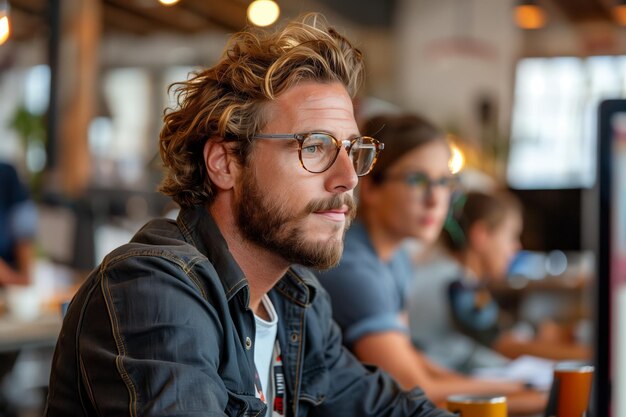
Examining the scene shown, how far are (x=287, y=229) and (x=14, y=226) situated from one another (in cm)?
353

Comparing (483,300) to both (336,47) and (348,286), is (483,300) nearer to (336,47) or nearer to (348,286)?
(348,286)

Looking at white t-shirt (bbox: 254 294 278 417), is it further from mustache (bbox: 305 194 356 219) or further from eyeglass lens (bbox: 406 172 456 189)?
eyeglass lens (bbox: 406 172 456 189)

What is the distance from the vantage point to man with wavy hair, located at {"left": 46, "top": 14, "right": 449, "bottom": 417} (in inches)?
47.9

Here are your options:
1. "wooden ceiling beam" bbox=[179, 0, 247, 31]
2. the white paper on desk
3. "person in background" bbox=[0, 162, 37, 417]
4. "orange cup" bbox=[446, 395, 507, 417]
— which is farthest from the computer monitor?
"wooden ceiling beam" bbox=[179, 0, 247, 31]

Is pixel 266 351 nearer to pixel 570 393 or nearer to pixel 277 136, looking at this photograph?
pixel 277 136

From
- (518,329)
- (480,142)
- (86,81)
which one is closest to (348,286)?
(518,329)

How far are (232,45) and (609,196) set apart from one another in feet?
2.48

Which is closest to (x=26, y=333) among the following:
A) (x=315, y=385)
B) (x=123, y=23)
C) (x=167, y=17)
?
(x=315, y=385)

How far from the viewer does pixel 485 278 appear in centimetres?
443

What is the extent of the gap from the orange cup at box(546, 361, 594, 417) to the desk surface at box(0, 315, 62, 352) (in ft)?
7.67

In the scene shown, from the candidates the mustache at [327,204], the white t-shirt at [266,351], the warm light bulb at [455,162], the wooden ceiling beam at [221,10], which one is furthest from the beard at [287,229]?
the wooden ceiling beam at [221,10]

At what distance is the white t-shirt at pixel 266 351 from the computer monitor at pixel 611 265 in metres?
0.62

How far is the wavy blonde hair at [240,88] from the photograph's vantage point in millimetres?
1554

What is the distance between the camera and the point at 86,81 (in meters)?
7.00
